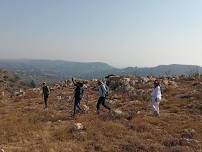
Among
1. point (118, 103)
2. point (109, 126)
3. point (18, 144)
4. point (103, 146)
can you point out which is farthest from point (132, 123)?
point (118, 103)

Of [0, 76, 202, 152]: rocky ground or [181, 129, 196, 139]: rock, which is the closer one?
[0, 76, 202, 152]: rocky ground

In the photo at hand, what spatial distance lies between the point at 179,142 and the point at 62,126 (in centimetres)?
632

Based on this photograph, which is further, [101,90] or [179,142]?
[101,90]

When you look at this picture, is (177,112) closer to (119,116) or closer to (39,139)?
(119,116)

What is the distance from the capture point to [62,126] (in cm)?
2148

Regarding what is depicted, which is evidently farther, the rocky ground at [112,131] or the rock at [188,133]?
the rock at [188,133]

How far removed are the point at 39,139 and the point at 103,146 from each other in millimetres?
3011

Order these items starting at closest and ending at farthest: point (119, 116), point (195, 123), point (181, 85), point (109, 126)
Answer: point (109, 126) → point (195, 123) → point (119, 116) → point (181, 85)

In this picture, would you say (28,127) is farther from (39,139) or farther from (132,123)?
(132,123)

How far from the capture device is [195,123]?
881 inches

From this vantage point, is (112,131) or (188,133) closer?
(188,133)

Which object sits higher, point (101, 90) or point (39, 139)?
point (101, 90)

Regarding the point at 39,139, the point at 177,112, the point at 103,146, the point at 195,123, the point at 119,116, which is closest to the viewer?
the point at 103,146

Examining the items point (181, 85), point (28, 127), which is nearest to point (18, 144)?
point (28, 127)
